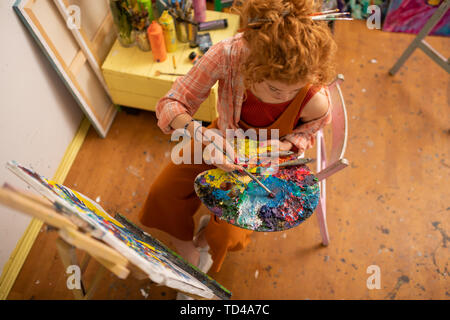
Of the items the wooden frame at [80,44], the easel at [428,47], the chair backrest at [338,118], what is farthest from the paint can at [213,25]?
the easel at [428,47]

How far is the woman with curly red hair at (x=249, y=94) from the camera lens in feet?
3.05

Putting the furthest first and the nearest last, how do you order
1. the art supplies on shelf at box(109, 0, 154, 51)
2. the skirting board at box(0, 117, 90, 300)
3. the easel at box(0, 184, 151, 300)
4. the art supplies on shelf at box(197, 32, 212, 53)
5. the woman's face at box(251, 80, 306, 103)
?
the art supplies on shelf at box(197, 32, 212, 53)
the art supplies on shelf at box(109, 0, 154, 51)
the skirting board at box(0, 117, 90, 300)
the woman's face at box(251, 80, 306, 103)
the easel at box(0, 184, 151, 300)

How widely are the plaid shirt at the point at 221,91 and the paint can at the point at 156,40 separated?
61 centimetres

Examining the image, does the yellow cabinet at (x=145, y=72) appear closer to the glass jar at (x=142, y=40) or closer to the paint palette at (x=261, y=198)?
the glass jar at (x=142, y=40)

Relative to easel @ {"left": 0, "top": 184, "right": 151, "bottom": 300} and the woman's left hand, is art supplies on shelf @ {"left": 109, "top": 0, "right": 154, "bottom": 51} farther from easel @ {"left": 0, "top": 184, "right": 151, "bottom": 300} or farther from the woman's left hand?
easel @ {"left": 0, "top": 184, "right": 151, "bottom": 300}

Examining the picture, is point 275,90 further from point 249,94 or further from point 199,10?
point 199,10

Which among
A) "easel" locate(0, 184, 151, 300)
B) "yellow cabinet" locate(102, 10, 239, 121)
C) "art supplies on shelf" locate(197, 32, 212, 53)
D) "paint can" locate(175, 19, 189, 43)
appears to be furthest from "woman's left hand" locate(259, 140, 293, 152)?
"paint can" locate(175, 19, 189, 43)

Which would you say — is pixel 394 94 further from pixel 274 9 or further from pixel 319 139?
pixel 274 9

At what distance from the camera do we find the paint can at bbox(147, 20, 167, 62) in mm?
1764

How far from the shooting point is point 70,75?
66.9 inches


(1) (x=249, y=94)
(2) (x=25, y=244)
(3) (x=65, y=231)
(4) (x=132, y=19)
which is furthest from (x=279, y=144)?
(2) (x=25, y=244)

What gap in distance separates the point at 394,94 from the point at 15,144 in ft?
7.82

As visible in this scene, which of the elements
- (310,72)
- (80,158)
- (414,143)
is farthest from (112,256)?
(414,143)

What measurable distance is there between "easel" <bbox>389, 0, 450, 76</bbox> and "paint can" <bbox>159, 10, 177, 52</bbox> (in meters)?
1.57
